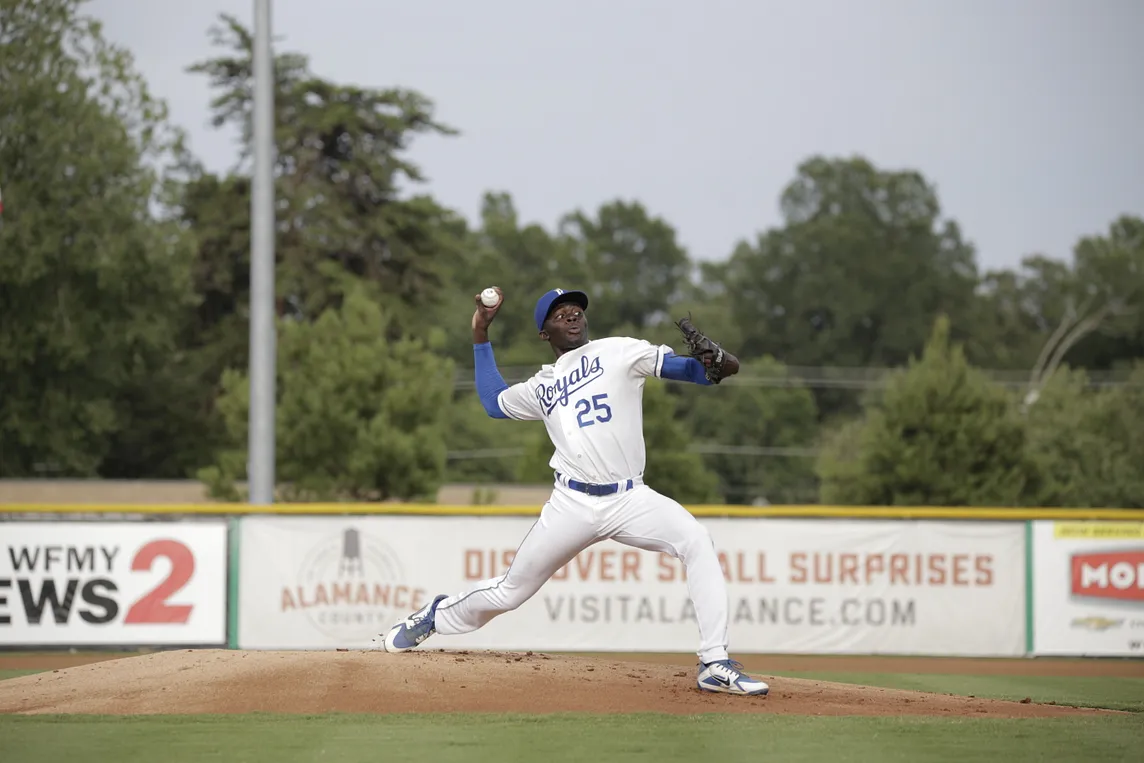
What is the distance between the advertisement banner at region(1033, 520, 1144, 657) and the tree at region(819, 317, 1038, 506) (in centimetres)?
1226

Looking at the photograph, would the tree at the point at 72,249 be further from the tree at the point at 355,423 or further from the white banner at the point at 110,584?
the white banner at the point at 110,584

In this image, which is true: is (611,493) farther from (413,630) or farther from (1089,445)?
(1089,445)

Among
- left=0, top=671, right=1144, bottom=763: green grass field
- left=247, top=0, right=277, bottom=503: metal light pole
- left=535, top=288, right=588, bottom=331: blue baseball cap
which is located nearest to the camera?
left=0, top=671, right=1144, bottom=763: green grass field

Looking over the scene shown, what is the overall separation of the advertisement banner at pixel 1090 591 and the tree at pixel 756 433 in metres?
46.6

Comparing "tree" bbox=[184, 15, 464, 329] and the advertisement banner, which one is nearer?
the advertisement banner

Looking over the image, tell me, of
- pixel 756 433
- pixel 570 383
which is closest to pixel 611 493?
pixel 570 383

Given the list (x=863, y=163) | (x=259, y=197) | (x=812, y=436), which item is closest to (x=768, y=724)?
(x=259, y=197)

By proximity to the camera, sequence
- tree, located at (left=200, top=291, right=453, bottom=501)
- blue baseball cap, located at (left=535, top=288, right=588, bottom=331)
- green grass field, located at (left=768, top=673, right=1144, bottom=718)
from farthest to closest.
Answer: tree, located at (left=200, top=291, right=453, bottom=501), green grass field, located at (left=768, top=673, right=1144, bottom=718), blue baseball cap, located at (left=535, top=288, right=588, bottom=331)

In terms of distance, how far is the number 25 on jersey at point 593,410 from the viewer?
7270 mm

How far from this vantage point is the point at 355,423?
83.2 feet

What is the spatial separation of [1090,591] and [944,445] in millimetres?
12945

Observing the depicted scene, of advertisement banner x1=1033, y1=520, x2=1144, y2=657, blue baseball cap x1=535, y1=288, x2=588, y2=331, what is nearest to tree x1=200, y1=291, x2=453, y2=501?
advertisement banner x1=1033, y1=520, x2=1144, y2=657

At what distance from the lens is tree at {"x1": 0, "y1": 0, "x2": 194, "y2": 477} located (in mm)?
32969

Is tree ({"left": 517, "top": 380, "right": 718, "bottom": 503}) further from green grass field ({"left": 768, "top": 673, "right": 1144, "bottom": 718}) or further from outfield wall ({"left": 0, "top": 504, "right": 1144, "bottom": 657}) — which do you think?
green grass field ({"left": 768, "top": 673, "right": 1144, "bottom": 718})
